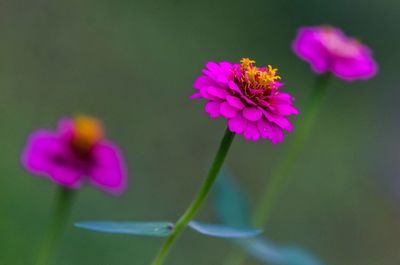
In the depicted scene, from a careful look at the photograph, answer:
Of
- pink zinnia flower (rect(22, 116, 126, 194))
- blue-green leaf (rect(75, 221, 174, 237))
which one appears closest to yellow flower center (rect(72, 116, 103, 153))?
pink zinnia flower (rect(22, 116, 126, 194))

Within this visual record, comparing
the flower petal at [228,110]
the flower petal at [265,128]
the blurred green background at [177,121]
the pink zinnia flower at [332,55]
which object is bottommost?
the blurred green background at [177,121]

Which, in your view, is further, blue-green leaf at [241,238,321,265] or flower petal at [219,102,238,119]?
blue-green leaf at [241,238,321,265]

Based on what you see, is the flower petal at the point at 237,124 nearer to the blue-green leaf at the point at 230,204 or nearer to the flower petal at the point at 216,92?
the flower petal at the point at 216,92

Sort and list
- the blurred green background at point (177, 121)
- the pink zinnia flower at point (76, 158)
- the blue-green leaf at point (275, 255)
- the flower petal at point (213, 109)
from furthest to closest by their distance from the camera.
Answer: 1. the blurred green background at point (177, 121)
2. the blue-green leaf at point (275, 255)
3. the pink zinnia flower at point (76, 158)
4. the flower petal at point (213, 109)

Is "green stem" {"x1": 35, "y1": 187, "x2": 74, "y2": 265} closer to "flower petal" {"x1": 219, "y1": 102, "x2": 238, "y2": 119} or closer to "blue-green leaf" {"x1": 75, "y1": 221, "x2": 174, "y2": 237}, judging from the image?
"blue-green leaf" {"x1": 75, "y1": 221, "x2": 174, "y2": 237}

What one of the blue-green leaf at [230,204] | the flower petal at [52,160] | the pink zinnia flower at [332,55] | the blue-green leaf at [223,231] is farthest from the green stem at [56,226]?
the pink zinnia flower at [332,55]

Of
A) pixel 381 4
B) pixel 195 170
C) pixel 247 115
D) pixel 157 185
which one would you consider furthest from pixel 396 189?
pixel 247 115

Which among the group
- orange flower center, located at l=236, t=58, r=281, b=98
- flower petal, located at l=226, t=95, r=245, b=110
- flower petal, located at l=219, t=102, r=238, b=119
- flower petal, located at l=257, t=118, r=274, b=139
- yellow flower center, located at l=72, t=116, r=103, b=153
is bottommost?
yellow flower center, located at l=72, t=116, r=103, b=153
